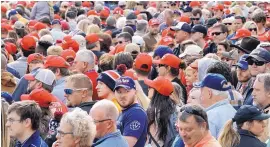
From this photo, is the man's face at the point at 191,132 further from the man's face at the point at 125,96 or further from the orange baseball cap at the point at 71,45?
the orange baseball cap at the point at 71,45

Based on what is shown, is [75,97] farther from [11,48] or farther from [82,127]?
[11,48]

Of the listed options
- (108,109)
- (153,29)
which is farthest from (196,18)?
(108,109)

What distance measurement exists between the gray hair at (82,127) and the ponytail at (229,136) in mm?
1143

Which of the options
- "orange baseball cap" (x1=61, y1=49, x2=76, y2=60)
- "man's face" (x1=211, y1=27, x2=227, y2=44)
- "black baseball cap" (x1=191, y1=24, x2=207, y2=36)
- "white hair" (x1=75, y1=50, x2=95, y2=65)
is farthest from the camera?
"black baseball cap" (x1=191, y1=24, x2=207, y2=36)

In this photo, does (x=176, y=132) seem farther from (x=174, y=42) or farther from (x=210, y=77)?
(x=174, y=42)

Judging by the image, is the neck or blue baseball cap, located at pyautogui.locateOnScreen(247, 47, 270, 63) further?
blue baseball cap, located at pyautogui.locateOnScreen(247, 47, 270, 63)

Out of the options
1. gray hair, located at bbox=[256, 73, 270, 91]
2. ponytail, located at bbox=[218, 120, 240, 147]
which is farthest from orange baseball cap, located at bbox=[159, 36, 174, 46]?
ponytail, located at bbox=[218, 120, 240, 147]

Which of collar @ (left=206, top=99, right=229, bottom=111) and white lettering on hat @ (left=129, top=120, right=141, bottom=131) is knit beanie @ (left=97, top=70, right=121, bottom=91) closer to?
white lettering on hat @ (left=129, top=120, right=141, bottom=131)

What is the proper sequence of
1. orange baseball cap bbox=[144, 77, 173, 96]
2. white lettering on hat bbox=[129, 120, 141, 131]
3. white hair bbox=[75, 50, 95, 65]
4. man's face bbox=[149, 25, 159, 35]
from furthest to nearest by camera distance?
1. man's face bbox=[149, 25, 159, 35]
2. white hair bbox=[75, 50, 95, 65]
3. orange baseball cap bbox=[144, 77, 173, 96]
4. white lettering on hat bbox=[129, 120, 141, 131]

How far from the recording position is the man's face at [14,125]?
6.73 m

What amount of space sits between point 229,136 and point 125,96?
1.43 meters

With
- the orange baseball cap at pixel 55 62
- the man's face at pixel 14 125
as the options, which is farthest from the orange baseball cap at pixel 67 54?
the man's face at pixel 14 125

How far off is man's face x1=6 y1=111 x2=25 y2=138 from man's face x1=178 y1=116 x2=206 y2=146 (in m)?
1.50

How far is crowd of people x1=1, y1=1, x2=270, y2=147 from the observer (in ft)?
21.3
